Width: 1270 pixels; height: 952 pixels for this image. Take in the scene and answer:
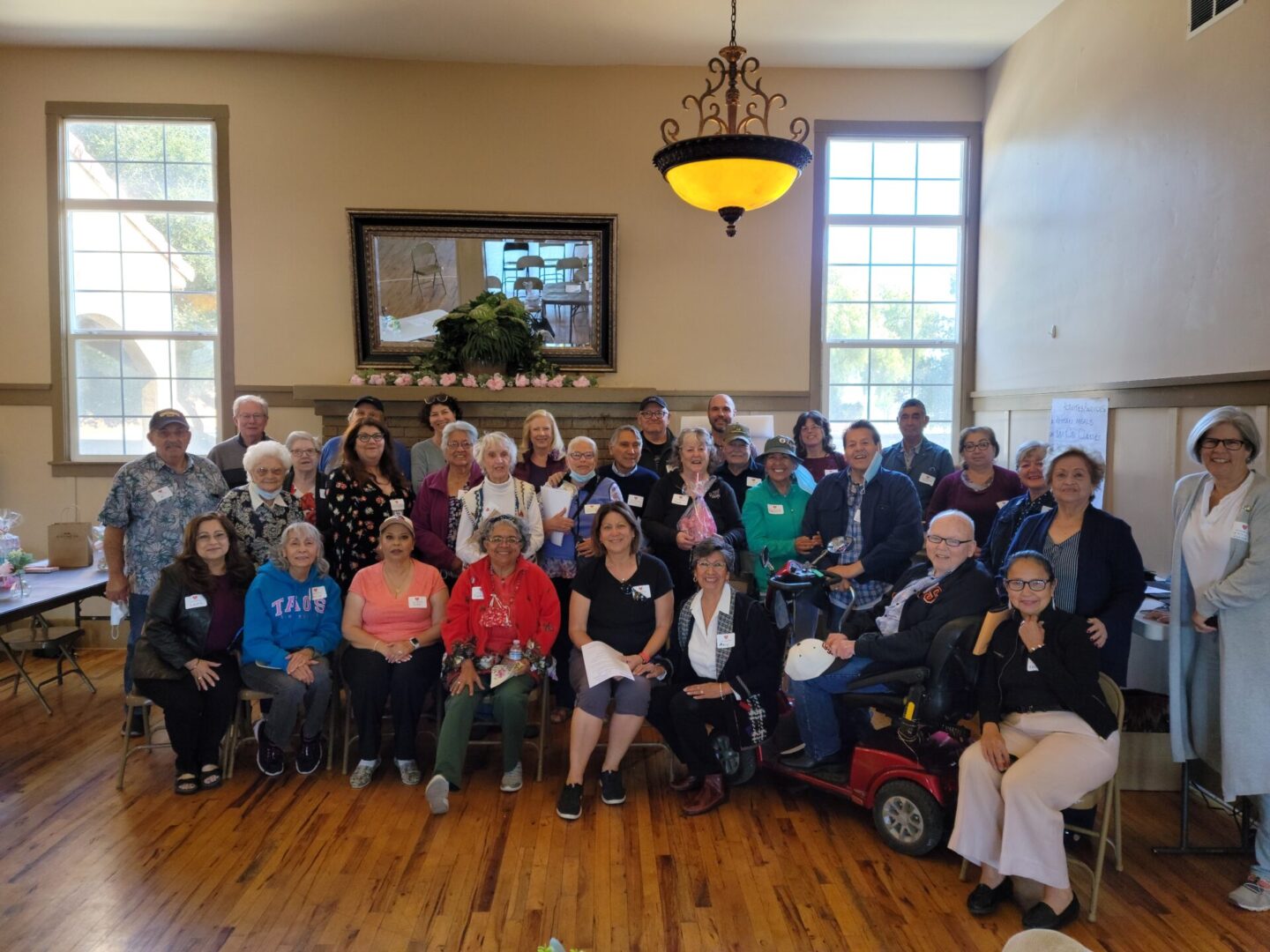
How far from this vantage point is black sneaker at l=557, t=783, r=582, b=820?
337cm

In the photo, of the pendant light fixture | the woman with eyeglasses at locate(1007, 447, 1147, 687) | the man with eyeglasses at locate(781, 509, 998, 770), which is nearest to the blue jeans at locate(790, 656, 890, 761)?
the man with eyeglasses at locate(781, 509, 998, 770)

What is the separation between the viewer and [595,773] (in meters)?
3.83

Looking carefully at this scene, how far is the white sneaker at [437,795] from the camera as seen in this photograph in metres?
3.38

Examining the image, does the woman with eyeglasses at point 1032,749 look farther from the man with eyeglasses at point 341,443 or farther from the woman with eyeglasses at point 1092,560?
the man with eyeglasses at point 341,443

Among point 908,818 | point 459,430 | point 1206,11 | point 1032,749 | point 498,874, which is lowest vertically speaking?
point 498,874

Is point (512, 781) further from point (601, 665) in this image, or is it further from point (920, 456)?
point (920, 456)

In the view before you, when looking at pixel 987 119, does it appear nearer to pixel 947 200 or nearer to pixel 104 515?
pixel 947 200

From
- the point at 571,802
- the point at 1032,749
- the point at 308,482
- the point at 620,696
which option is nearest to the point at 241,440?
the point at 308,482

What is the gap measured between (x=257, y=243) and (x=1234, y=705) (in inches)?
243

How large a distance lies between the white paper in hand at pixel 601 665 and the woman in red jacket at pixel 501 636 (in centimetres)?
24

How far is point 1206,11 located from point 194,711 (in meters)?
5.32

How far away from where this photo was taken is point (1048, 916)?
261cm

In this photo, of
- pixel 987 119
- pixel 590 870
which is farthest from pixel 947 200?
pixel 590 870

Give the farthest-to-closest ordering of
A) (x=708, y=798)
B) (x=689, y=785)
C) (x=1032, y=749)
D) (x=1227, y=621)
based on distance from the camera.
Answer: (x=689, y=785)
(x=708, y=798)
(x=1227, y=621)
(x=1032, y=749)
